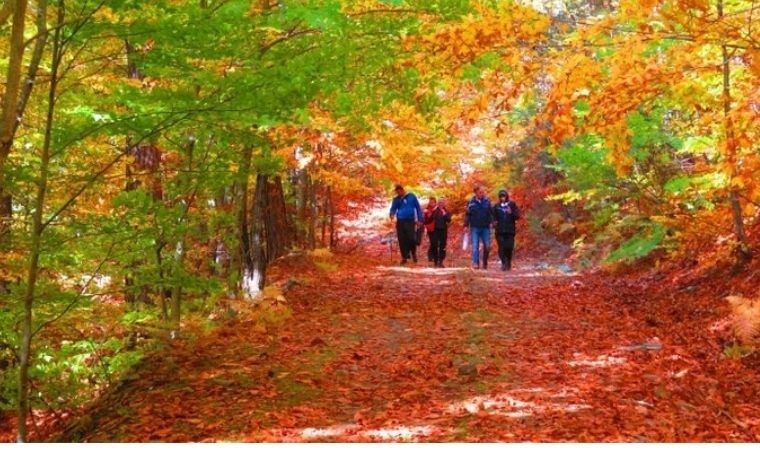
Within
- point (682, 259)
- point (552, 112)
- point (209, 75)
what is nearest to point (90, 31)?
point (209, 75)

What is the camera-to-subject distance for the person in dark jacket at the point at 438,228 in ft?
54.2

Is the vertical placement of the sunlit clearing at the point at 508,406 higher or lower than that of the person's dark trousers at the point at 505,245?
lower

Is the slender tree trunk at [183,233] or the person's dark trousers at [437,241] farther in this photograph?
the person's dark trousers at [437,241]

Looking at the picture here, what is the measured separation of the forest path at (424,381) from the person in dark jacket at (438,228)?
6122 mm

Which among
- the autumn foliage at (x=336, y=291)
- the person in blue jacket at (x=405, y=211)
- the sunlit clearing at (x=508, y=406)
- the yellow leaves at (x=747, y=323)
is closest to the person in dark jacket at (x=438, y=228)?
the person in blue jacket at (x=405, y=211)

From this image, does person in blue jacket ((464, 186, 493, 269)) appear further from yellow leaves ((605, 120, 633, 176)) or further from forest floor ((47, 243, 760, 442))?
yellow leaves ((605, 120, 633, 176))

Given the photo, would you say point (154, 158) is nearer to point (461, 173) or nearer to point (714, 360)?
point (714, 360)

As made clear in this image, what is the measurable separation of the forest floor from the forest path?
0.06ft

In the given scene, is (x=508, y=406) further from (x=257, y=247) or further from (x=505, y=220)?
(x=505, y=220)

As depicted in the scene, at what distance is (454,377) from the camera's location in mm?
6496

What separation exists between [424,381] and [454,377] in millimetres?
316

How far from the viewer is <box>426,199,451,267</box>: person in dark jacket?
54.2 feet

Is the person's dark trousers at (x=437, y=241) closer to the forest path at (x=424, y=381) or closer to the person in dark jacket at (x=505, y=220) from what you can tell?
the person in dark jacket at (x=505, y=220)

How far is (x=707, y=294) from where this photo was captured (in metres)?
9.84
